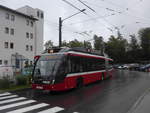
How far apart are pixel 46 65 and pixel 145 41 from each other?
73.0 metres

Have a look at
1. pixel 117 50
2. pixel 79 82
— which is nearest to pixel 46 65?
pixel 79 82

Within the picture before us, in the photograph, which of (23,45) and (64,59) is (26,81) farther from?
(23,45)

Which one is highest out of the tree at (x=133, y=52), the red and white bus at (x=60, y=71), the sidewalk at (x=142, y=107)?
the tree at (x=133, y=52)

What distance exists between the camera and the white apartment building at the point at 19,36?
36381 millimetres

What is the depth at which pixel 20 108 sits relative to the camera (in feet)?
27.7

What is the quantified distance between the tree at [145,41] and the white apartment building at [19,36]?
44.1 m

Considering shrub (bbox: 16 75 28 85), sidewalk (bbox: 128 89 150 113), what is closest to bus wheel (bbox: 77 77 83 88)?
shrub (bbox: 16 75 28 85)

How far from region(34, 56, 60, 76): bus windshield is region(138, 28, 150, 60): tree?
220ft

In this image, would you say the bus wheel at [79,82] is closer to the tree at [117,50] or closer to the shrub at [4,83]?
the shrub at [4,83]

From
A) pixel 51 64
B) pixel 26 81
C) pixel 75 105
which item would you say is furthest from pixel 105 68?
pixel 75 105

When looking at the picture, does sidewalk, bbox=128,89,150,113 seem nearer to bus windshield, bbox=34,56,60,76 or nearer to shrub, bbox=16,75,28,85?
bus windshield, bbox=34,56,60,76

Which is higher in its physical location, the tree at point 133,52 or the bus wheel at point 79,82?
the tree at point 133,52

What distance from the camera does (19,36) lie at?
40281 mm

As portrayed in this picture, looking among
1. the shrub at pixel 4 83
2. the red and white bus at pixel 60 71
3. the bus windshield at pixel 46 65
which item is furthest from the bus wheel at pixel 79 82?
the shrub at pixel 4 83
